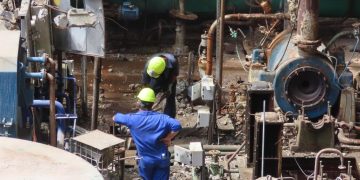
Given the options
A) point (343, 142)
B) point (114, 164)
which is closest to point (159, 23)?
point (343, 142)

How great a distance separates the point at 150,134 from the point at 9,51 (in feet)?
6.24

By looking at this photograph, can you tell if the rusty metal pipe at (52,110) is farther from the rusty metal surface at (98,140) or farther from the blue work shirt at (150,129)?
the blue work shirt at (150,129)

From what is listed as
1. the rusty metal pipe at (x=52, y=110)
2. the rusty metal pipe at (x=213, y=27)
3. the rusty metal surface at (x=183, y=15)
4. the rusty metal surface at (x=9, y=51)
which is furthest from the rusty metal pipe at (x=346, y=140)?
the rusty metal surface at (x=183, y=15)

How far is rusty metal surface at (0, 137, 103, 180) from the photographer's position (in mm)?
6941

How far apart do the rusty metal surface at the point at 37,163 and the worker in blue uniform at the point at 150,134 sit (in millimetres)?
1966

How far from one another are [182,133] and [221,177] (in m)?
2.43

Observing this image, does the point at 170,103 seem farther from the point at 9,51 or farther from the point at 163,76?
the point at 9,51

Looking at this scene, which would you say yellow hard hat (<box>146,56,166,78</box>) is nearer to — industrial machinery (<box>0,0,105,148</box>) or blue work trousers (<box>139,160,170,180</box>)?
industrial machinery (<box>0,0,105,148</box>)

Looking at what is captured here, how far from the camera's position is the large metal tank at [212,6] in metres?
18.7

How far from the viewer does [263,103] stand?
10594mm

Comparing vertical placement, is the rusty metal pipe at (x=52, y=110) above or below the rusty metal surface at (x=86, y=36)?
below

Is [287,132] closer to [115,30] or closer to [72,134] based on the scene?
[72,134]

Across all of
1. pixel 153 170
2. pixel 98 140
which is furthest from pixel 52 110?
pixel 153 170

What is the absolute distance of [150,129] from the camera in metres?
9.55
